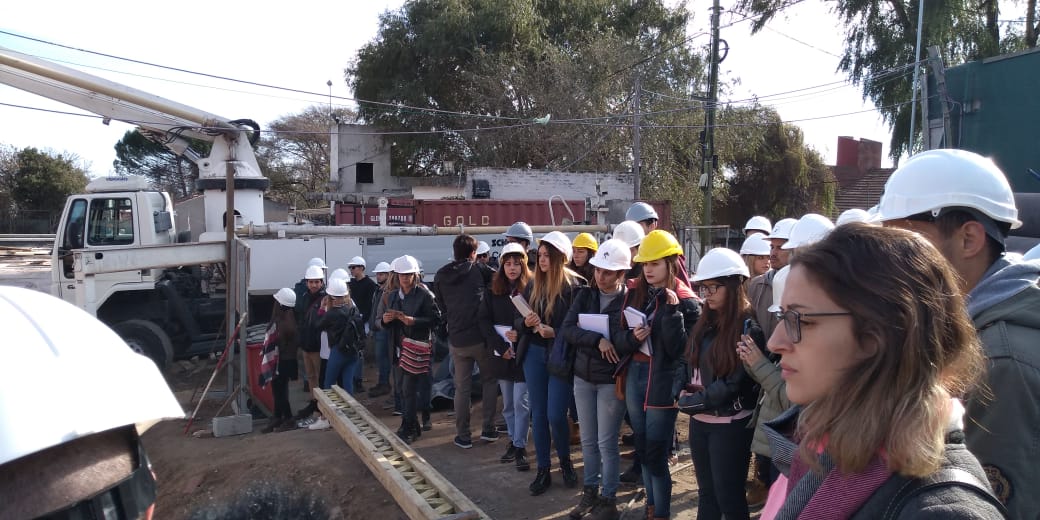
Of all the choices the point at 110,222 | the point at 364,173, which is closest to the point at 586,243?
the point at 110,222

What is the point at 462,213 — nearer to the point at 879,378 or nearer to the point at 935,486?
the point at 879,378

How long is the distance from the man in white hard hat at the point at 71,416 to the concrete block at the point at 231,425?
277 inches

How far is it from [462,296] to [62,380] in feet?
16.5

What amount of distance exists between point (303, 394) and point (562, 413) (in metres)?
6.02

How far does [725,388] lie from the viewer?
138 inches

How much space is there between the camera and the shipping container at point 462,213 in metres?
14.1

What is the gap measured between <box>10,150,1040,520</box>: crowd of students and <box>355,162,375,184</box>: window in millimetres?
22684

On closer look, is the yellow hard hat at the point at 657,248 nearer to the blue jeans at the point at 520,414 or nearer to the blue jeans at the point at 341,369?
the blue jeans at the point at 520,414

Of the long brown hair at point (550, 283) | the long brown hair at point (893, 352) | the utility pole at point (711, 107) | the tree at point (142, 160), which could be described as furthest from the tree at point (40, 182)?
the long brown hair at point (893, 352)

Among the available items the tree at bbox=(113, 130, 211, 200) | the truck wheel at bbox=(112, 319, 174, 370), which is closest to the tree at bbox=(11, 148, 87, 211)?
the tree at bbox=(113, 130, 211, 200)

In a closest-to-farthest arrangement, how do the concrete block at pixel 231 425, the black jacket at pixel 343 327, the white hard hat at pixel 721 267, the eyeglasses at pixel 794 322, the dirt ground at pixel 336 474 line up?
the eyeglasses at pixel 794 322
the white hard hat at pixel 721 267
the dirt ground at pixel 336 474
the black jacket at pixel 343 327
the concrete block at pixel 231 425

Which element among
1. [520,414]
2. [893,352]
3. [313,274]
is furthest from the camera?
[313,274]

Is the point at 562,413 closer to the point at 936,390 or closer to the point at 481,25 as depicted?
the point at 936,390

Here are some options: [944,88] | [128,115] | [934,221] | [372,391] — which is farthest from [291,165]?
[934,221]
